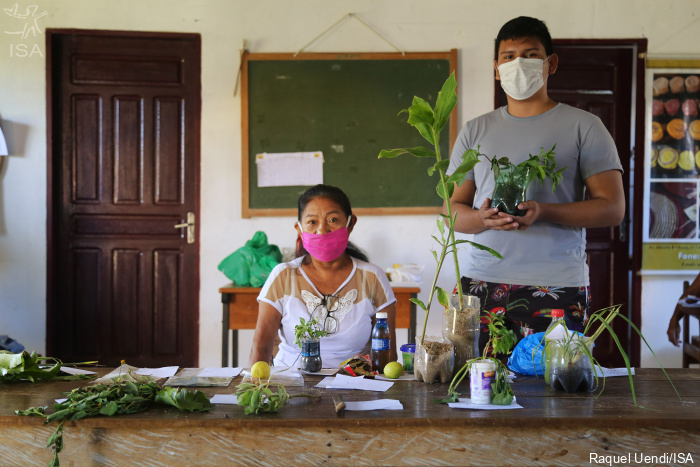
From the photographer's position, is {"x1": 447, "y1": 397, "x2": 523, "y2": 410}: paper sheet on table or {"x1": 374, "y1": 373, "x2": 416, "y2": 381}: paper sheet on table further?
{"x1": 374, "y1": 373, "x2": 416, "y2": 381}: paper sheet on table

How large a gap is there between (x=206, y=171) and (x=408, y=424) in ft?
10.6

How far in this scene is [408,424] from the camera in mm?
1309

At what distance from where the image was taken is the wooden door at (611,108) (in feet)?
14.1

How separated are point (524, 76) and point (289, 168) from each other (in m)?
2.34

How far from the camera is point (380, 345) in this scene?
1.85m

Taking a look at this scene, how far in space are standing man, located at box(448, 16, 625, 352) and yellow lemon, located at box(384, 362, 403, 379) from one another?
0.43 meters

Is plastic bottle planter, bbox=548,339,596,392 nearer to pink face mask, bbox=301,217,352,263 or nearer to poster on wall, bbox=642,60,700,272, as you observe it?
pink face mask, bbox=301,217,352,263

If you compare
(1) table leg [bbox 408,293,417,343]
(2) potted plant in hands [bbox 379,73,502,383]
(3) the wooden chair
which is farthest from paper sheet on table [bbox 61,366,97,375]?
(3) the wooden chair

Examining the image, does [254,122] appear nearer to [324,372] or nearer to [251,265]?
[251,265]

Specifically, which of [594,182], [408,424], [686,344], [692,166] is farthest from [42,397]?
[692,166]

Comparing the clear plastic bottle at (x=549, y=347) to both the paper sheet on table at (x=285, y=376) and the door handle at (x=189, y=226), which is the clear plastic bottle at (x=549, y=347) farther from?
the door handle at (x=189, y=226)

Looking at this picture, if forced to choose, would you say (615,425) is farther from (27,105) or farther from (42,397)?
(27,105)

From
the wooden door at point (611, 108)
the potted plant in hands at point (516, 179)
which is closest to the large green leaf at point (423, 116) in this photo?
the potted plant in hands at point (516, 179)

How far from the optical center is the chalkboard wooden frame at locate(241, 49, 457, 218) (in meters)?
4.17
